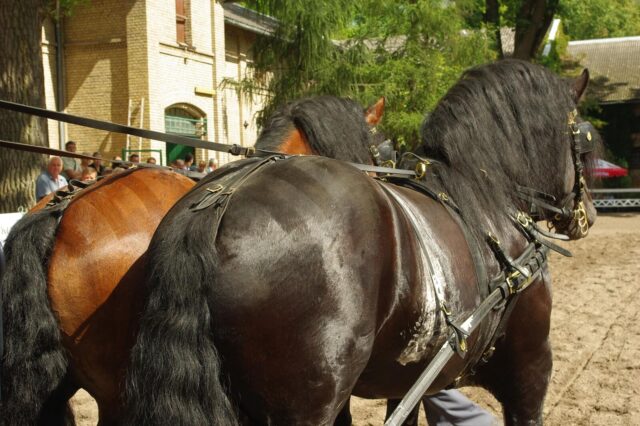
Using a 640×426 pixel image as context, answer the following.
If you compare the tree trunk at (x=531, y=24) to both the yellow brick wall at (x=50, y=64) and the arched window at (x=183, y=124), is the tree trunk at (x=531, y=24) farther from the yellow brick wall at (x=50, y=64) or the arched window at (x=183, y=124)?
the yellow brick wall at (x=50, y=64)

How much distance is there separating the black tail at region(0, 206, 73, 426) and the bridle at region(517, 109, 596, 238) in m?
2.35

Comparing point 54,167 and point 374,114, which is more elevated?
point 374,114

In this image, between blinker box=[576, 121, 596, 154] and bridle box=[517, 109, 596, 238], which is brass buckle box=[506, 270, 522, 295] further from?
blinker box=[576, 121, 596, 154]

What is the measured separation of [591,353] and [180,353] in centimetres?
533

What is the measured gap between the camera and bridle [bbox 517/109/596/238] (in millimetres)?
3543

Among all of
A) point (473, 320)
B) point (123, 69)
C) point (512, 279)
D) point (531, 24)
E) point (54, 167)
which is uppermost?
point (531, 24)

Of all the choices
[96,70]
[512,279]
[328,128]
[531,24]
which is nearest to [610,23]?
[531,24]

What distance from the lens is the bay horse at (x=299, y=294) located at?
2.11m

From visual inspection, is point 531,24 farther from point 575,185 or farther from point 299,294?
point 299,294

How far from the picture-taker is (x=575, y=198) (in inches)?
146

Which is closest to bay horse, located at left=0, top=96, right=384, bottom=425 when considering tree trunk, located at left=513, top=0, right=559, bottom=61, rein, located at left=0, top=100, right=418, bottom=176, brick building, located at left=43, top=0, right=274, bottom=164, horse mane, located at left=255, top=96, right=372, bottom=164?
rein, located at left=0, top=100, right=418, bottom=176

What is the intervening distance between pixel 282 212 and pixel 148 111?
15.9 metres

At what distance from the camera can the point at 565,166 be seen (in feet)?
11.8

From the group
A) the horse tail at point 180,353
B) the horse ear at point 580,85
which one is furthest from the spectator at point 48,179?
the horse tail at point 180,353
